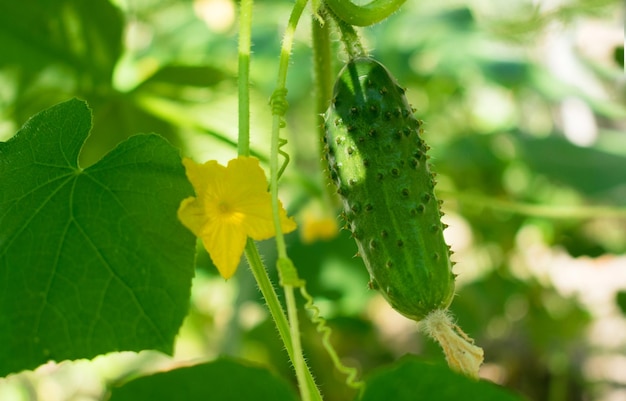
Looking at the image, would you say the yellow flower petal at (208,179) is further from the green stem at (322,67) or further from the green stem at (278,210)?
the green stem at (322,67)

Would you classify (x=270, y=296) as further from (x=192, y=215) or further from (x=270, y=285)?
(x=192, y=215)

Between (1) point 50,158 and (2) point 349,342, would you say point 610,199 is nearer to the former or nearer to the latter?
(2) point 349,342

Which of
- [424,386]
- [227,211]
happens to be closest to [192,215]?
[227,211]

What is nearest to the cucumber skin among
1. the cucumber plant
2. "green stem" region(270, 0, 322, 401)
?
the cucumber plant

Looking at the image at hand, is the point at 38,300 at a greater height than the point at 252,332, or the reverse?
the point at 38,300

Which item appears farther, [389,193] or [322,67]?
[322,67]

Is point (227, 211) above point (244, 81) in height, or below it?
below

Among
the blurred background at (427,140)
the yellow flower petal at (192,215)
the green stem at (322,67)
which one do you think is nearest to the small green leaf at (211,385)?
the yellow flower petal at (192,215)

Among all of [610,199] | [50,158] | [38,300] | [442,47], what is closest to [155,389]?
[38,300]
